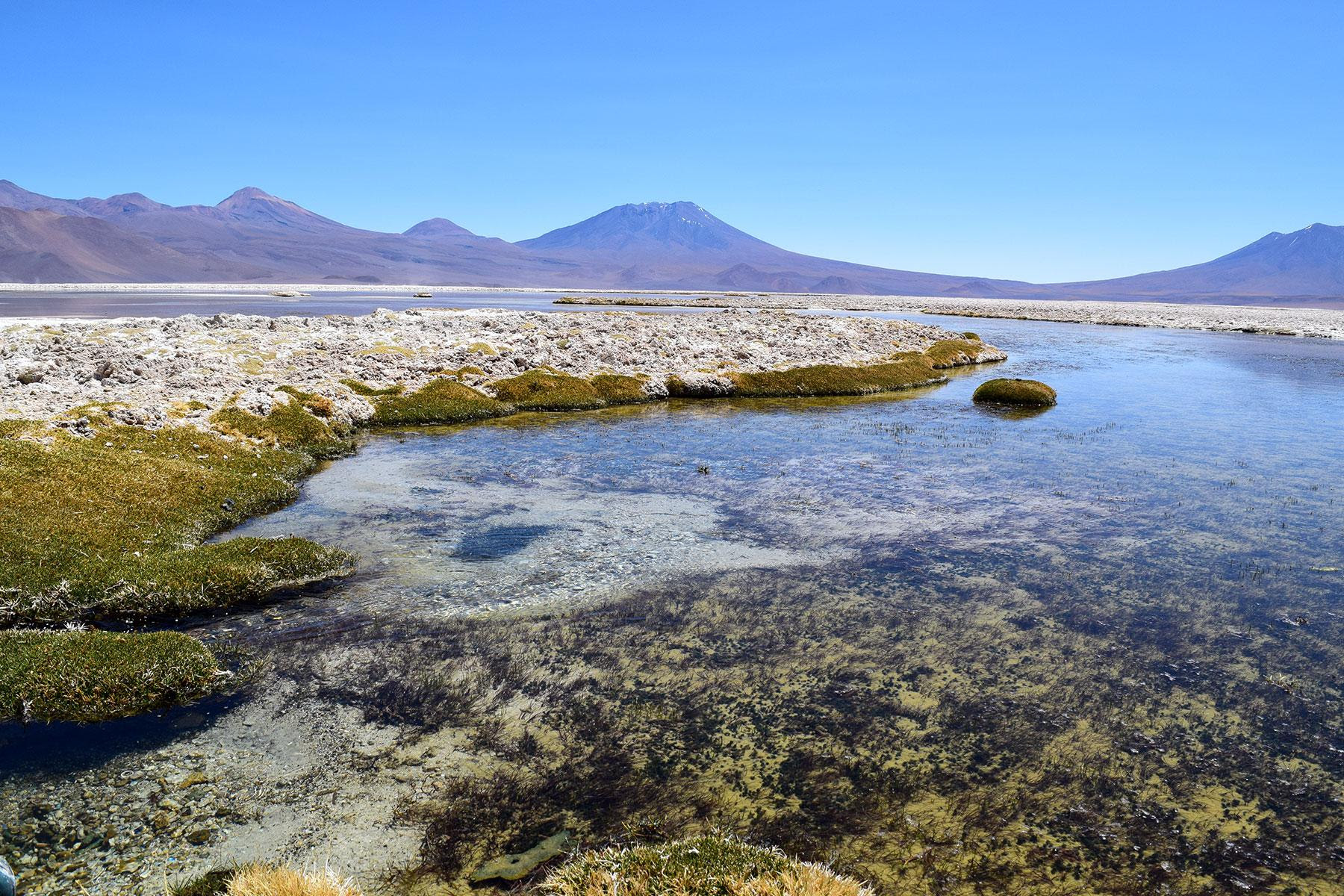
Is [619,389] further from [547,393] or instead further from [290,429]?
[290,429]

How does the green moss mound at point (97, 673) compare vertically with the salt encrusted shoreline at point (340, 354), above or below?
below

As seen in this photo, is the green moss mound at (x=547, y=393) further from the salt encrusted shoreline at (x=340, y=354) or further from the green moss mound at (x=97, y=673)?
the green moss mound at (x=97, y=673)

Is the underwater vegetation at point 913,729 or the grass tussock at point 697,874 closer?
the grass tussock at point 697,874

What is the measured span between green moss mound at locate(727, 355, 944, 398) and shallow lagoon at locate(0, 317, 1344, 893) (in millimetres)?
19575

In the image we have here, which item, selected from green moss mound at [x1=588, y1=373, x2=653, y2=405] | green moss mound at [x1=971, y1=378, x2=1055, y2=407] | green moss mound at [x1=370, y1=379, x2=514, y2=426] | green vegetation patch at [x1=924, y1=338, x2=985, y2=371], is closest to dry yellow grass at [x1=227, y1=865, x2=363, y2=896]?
green moss mound at [x1=370, y1=379, x2=514, y2=426]

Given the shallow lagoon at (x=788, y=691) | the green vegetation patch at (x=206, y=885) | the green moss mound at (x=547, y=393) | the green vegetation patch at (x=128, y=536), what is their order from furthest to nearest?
the green moss mound at (x=547, y=393) → the green vegetation patch at (x=128, y=536) → the shallow lagoon at (x=788, y=691) → the green vegetation patch at (x=206, y=885)

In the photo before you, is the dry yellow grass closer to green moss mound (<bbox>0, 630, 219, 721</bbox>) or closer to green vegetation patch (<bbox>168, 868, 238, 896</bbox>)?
green vegetation patch (<bbox>168, 868, 238, 896</bbox>)

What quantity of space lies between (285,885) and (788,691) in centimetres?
689

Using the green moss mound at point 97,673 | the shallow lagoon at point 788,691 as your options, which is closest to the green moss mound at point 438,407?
the shallow lagoon at point 788,691

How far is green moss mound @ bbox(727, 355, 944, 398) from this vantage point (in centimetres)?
4247

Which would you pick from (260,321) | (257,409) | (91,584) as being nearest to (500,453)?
(257,409)

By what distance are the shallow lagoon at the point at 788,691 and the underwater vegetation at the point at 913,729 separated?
43mm

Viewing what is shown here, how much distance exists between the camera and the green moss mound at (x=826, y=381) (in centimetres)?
4247

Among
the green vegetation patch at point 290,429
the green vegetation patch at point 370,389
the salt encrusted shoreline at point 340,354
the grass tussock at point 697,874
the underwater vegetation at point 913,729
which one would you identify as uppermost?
the salt encrusted shoreline at point 340,354
